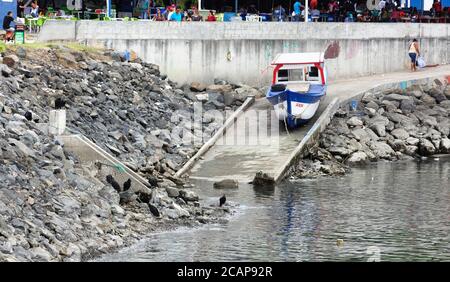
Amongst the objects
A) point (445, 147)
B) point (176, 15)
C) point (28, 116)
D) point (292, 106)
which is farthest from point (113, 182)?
point (176, 15)

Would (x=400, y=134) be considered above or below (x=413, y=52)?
below

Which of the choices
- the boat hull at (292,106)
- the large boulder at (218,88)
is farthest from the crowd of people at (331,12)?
the boat hull at (292,106)

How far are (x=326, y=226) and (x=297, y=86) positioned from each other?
1430 centimetres

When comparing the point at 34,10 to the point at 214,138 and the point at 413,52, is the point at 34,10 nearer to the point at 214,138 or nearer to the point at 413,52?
the point at 214,138

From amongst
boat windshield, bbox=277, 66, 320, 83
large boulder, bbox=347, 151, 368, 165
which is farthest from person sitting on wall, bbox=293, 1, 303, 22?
large boulder, bbox=347, 151, 368, 165

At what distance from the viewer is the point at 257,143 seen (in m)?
41.6

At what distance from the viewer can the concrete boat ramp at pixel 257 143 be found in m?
38.5

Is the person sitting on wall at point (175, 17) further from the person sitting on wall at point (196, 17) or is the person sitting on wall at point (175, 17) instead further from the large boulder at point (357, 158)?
the large boulder at point (357, 158)

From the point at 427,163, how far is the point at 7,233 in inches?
872

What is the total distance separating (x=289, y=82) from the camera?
45531mm

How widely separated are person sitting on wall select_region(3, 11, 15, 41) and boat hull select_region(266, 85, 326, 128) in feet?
29.7

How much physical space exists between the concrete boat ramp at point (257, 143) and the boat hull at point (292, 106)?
35cm

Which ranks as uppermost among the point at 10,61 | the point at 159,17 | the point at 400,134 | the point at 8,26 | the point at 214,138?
the point at 159,17
